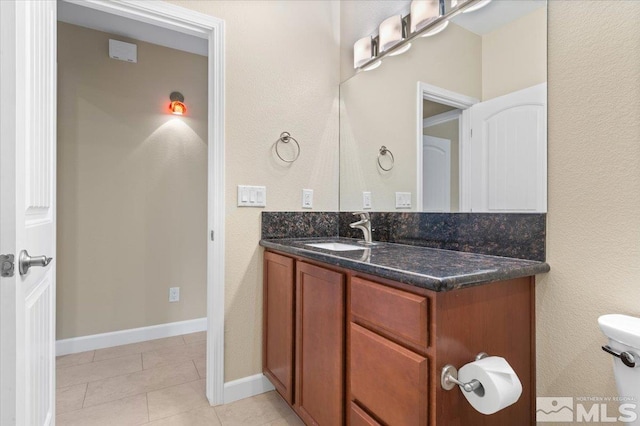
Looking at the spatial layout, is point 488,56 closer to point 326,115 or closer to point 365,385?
point 326,115

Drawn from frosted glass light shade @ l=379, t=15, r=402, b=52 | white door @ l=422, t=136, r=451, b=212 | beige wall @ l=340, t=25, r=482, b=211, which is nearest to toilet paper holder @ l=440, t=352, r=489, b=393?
white door @ l=422, t=136, r=451, b=212

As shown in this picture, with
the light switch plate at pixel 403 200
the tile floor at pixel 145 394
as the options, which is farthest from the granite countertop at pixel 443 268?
the tile floor at pixel 145 394

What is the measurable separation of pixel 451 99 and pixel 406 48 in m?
0.45

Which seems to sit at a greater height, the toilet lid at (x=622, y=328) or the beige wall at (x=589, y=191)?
the beige wall at (x=589, y=191)

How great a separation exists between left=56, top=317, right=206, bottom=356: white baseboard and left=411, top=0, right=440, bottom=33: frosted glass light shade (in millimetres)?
2746

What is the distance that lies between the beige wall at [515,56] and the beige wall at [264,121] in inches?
41.5

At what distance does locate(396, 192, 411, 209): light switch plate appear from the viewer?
5.72 feet

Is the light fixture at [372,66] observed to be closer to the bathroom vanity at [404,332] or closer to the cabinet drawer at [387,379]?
the bathroom vanity at [404,332]

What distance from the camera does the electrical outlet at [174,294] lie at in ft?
8.96

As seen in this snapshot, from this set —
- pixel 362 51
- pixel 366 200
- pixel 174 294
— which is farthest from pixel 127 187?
pixel 362 51

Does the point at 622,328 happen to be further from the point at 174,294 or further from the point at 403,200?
the point at 174,294

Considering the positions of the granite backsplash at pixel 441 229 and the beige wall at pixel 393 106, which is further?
the beige wall at pixel 393 106

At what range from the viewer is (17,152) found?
2.68 feet

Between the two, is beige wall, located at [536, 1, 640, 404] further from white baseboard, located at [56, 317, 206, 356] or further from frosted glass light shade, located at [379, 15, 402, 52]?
white baseboard, located at [56, 317, 206, 356]
